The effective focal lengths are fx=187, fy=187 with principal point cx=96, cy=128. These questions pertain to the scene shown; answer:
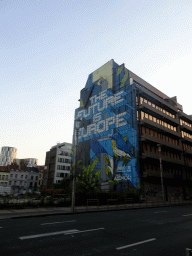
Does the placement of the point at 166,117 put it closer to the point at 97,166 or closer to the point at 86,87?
the point at 97,166

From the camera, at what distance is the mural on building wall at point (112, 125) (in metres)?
38.9

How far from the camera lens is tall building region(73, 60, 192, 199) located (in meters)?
38.6

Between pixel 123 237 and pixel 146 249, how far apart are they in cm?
170

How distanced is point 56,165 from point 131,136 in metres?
48.1

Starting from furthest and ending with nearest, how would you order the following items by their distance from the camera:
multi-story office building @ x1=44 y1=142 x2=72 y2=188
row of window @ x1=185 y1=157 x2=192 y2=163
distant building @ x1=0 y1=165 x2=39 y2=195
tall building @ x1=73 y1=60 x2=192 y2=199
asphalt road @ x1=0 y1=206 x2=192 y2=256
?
1. distant building @ x1=0 y1=165 x2=39 y2=195
2. multi-story office building @ x1=44 y1=142 x2=72 y2=188
3. row of window @ x1=185 y1=157 x2=192 y2=163
4. tall building @ x1=73 y1=60 x2=192 y2=199
5. asphalt road @ x1=0 y1=206 x2=192 y2=256

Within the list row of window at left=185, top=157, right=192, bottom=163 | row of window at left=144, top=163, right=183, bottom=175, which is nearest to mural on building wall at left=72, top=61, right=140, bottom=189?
row of window at left=144, top=163, right=183, bottom=175

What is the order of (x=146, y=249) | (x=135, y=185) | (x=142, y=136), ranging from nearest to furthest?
(x=146, y=249), (x=135, y=185), (x=142, y=136)

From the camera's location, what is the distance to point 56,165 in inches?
3086

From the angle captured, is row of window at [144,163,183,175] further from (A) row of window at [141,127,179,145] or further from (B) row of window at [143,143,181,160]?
(A) row of window at [141,127,179,145]

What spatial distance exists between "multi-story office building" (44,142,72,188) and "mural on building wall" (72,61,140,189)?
30.2 metres

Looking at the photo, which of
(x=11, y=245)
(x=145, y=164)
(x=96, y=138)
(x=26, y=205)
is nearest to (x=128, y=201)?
(x=145, y=164)

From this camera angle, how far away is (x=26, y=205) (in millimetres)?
18938

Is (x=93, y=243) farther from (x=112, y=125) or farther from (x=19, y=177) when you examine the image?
(x=19, y=177)

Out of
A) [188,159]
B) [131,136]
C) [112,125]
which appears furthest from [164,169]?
[112,125]
